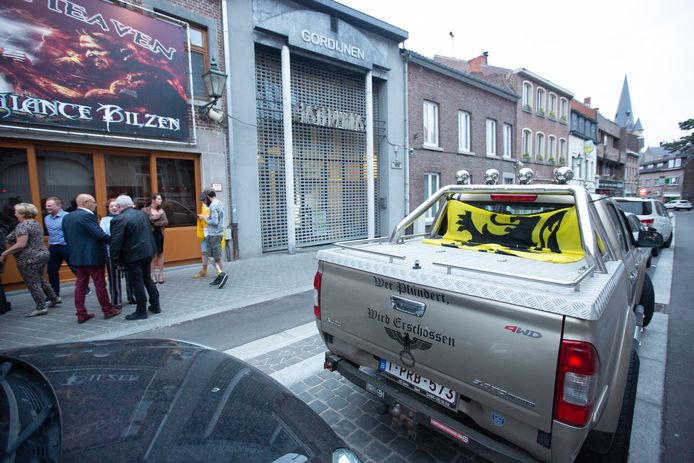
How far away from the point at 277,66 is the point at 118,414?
1097 cm

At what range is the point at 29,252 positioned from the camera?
518 cm

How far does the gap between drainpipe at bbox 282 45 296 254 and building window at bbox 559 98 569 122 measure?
76.1 ft

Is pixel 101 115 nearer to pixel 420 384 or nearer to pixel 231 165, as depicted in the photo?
pixel 231 165

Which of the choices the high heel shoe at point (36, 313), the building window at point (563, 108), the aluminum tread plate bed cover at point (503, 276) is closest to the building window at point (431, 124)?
the aluminum tread plate bed cover at point (503, 276)

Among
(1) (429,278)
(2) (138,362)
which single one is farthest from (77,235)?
(1) (429,278)

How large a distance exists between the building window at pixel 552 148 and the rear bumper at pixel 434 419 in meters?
26.4

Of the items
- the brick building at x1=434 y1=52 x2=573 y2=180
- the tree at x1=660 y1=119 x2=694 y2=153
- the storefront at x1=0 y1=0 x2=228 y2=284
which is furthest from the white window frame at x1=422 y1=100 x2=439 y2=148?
the tree at x1=660 y1=119 x2=694 y2=153

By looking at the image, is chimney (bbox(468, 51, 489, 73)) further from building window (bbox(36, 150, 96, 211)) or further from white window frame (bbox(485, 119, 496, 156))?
building window (bbox(36, 150, 96, 211))

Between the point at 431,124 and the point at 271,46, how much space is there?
8214mm

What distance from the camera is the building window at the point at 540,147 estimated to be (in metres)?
22.7

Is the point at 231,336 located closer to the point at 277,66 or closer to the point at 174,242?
the point at 174,242

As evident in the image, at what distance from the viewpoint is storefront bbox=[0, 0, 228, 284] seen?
249 inches

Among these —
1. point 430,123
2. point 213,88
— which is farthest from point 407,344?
point 430,123

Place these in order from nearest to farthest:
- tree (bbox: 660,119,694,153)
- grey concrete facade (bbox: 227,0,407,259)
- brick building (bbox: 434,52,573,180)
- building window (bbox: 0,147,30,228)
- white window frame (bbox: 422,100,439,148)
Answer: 1. building window (bbox: 0,147,30,228)
2. grey concrete facade (bbox: 227,0,407,259)
3. white window frame (bbox: 422,100,439,148)
4. brick building (bbox: 434,52,573,180)
5. tree (bbox: 660,119,694,153)
